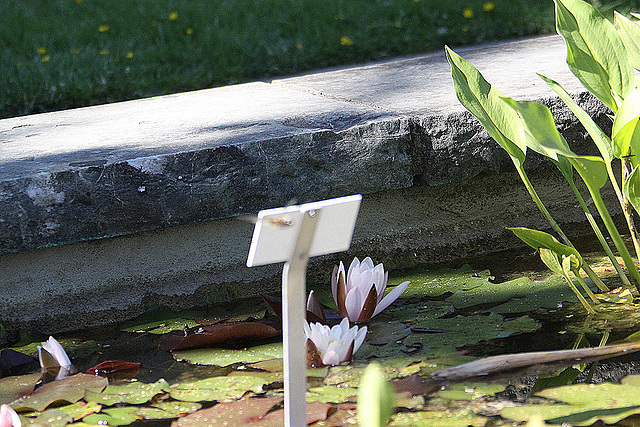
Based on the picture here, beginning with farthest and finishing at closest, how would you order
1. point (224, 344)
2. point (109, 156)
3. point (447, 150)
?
point (447, 150) < point (109, 156) < point (224, 344)

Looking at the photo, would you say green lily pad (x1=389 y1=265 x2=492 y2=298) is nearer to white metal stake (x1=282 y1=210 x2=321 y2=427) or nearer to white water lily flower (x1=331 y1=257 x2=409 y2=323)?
white water lily flower (x1=331 y1=257 x2=409 y2=323)

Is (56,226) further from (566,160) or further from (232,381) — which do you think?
(566,160)

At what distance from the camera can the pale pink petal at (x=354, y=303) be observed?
148 cm

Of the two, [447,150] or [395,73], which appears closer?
[447,150]

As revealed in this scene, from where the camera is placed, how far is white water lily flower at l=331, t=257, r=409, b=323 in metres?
1.48

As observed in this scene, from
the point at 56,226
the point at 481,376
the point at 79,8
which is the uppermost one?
the point at 79,8

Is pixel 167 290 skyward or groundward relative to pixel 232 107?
groundward

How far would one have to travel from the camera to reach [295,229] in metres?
0.94

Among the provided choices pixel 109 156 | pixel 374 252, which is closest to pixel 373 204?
pixel 374 252

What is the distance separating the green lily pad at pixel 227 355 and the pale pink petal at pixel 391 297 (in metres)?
0.20

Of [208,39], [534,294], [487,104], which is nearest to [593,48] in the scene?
[487,104]

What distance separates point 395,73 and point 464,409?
1.36 meters

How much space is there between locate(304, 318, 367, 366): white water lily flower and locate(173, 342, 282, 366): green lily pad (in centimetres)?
10

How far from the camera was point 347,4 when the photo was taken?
4672 mm
